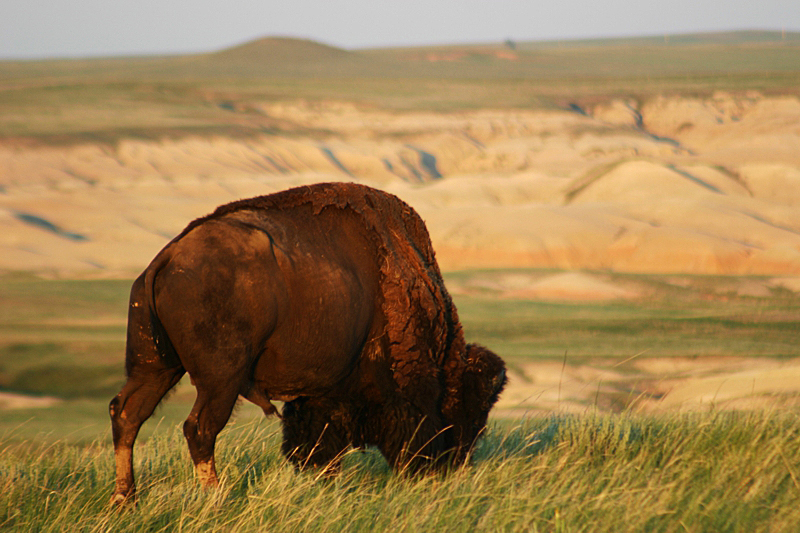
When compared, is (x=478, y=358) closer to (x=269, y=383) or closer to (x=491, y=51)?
(x=269, y=383)

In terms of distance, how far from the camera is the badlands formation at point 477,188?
26.7m

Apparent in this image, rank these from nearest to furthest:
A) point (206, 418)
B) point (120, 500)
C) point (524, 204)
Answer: point (206, 418)
point (120, 500)
point (524, 204)

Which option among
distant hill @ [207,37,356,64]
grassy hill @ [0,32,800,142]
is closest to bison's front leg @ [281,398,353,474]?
grassy hill @ [0,32,800,142]

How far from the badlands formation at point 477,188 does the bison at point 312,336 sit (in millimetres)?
21197

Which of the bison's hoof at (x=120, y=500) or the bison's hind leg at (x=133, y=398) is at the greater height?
the bison's hind leg at (x=133, y=398)

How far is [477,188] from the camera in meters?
40.3

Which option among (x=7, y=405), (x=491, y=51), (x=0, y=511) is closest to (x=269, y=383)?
(x=0, y=511)

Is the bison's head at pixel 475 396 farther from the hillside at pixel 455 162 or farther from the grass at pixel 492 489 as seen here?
the hillside at pixel 455 162

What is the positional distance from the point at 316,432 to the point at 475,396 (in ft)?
3.10

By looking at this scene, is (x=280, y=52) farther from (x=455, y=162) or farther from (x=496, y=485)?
(x=496, y=485)

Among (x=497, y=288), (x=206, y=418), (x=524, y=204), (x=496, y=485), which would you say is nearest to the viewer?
(x=206, y=418)

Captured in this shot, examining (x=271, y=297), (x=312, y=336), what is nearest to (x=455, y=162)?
(x=312, y=336)

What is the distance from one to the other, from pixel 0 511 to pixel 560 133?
6522cm

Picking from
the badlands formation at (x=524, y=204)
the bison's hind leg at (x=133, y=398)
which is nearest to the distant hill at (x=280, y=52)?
the badlands formation at (x=524, y=204)
